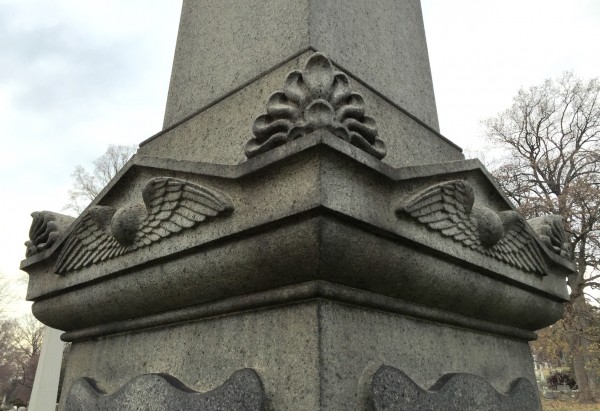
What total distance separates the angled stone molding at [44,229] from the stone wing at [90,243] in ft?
0.72

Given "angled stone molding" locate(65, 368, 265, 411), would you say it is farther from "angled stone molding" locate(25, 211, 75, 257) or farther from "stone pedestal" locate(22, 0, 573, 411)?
"angled stone molding" locate(25, 211, 75, 257)

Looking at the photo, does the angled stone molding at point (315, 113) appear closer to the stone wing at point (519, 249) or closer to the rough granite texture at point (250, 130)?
the rough granite texture at point (250, 130)

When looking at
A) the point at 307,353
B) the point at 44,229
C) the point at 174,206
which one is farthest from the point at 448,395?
the point at 44,229

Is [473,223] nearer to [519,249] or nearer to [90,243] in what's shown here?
[519,249]

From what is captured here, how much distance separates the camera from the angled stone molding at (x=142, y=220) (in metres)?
1.74

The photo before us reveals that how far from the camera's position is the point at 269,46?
2.38 meters

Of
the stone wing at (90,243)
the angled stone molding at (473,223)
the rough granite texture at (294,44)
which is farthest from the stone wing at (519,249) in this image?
the stone wing at (90,243)

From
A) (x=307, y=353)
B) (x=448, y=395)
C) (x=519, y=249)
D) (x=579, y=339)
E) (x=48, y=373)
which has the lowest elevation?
(x=448, y=395)

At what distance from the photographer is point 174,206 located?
1.85 metres

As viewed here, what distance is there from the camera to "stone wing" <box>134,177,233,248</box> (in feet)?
5.55

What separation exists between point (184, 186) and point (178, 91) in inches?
53.8

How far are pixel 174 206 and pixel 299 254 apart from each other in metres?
0.65

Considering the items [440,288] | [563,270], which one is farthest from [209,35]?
[563,270]

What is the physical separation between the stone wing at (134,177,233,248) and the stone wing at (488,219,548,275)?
4.11ft
